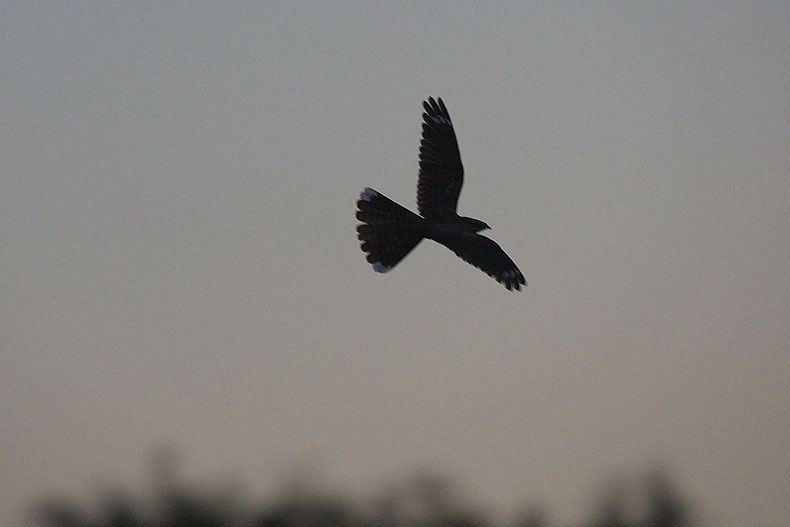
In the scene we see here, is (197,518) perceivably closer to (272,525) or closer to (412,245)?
(272,525)

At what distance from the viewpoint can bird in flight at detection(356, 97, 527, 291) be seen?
13781 mm

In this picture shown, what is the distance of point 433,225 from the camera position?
14.0 m

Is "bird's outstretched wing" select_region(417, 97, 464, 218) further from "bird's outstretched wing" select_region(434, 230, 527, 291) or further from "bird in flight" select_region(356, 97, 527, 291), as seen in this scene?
"bird's outstretched wing" select_region(434, 230, 527, 291)

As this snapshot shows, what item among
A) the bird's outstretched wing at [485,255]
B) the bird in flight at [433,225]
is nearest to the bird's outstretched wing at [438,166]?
the bird in flight at [433,225]

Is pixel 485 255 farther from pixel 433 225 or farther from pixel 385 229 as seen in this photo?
pixel 385 229

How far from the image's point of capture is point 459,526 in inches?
Result: 899

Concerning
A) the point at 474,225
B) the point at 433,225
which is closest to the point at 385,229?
the point at 433,225

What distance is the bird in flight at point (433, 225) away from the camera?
13.8 meters

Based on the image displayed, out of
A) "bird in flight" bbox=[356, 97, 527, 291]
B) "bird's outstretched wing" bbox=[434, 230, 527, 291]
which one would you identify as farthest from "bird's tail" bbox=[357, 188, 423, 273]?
"bird's outstretched wing" bbox=[434, 230, 527, 291]

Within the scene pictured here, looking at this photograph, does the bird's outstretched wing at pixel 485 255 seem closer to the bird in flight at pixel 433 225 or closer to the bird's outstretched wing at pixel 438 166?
the bird in flight at pixel 433 225

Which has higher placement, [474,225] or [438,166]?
[438,166]

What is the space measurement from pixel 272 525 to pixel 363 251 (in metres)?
9.39

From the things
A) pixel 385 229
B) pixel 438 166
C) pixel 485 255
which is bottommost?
pixel 485 255

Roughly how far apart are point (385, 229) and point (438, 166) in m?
1.02
